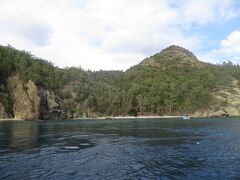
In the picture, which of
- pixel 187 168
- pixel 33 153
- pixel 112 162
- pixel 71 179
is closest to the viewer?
pixel 71 179

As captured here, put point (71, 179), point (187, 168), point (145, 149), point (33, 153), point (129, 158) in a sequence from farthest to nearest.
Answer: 1. point (145, 149)
2. point (33, 153)
3. point (129, 158)
4. point (187, 168)
5. point (71, 179)

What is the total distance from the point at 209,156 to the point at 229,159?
10.1 ft

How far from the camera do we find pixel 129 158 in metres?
46.0

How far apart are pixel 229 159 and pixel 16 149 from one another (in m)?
33.2

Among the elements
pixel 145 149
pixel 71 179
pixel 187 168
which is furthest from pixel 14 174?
pixel 145 149

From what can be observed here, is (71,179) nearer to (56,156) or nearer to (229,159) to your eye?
(56,156)

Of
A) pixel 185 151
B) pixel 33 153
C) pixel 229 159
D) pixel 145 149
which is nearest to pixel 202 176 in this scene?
pixel 229 159

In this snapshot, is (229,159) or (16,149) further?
(16,149)

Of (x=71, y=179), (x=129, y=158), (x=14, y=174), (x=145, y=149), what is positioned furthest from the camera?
(x=145, y=149)

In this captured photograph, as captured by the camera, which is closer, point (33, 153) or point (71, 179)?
point (71, 179)

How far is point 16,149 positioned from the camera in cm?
5566

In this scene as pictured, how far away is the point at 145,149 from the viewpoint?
54.9 m

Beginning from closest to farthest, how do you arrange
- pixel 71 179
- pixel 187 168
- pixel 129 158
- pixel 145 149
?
pixel 71 179 < pixel 187 168 < pixel 129 158 < pixel 145 149

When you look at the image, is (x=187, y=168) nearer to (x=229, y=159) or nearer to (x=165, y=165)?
(x=165, y=165)
